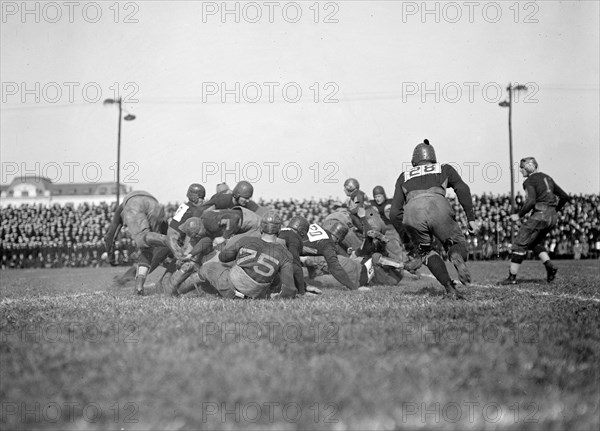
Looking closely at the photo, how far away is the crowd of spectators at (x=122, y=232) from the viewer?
23.6 m

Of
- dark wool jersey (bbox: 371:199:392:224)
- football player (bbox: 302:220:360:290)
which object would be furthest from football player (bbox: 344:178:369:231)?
football player (bbox: 302:220:360:290)

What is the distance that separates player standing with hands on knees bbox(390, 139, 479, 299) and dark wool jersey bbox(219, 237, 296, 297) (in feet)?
4.56

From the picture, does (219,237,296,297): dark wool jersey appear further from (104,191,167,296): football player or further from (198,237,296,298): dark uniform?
(104,191,167,296): football player

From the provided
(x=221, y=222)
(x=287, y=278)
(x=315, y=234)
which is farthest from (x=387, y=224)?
(x=287, y=278)

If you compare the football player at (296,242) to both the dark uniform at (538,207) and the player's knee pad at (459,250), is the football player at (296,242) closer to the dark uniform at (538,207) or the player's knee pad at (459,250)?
the player's knee pad at (459,250)

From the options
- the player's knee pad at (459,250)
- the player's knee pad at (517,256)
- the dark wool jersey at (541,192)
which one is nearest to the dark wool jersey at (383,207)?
the player's knee pad at (517,256)

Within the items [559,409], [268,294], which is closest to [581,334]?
[559,409]

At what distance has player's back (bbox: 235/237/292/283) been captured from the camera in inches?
265

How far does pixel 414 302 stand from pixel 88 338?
3432 mm

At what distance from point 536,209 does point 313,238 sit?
3.79m

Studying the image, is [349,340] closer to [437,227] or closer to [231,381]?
[231,381]

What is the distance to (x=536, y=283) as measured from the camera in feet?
31.1

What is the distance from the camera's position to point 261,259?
6734 mm

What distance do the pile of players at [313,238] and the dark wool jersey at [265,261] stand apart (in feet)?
0.04
